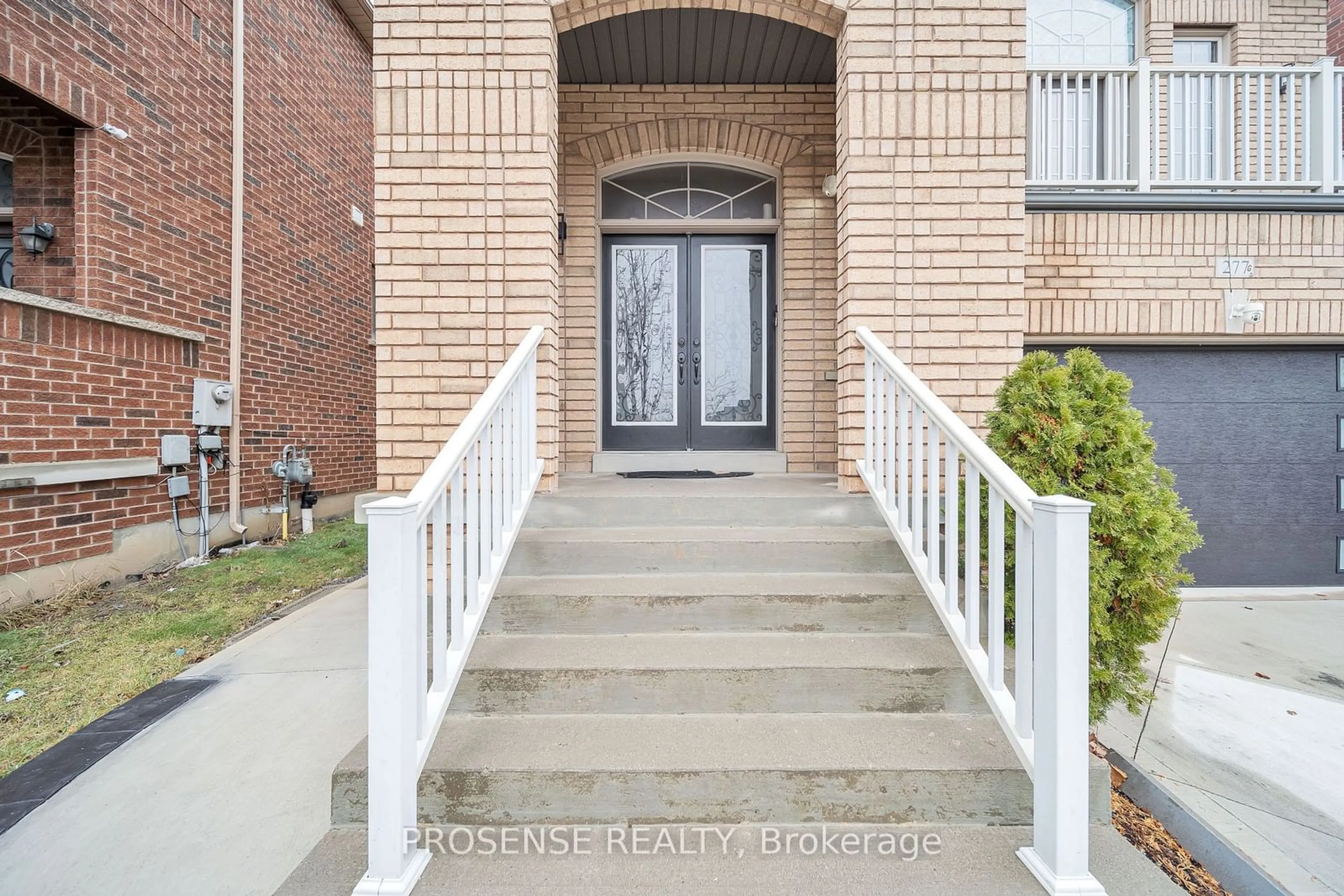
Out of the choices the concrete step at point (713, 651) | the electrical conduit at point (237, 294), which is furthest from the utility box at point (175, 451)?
the concrete step at point (713, 651)

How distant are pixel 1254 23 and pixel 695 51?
562 centimetres

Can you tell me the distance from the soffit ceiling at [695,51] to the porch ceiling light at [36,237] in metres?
3.64

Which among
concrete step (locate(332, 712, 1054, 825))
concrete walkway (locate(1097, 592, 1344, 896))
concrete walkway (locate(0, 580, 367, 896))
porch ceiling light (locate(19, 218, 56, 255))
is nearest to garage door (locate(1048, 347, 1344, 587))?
concrete walkway (locate(1097, 592, 1344, 896))

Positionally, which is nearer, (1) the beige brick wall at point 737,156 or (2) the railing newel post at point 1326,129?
(2) the railing newel post at point 1326,129

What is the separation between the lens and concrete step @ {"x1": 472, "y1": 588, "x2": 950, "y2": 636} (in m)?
2.43

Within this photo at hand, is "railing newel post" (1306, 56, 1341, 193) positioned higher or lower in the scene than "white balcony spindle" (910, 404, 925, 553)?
higher

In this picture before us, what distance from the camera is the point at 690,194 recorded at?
4.76 meters

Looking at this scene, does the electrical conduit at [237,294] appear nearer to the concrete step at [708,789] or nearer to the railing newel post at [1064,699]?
the concrete step at [708,789]

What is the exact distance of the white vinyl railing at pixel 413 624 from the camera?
1.60 m

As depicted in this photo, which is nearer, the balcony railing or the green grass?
the green grass

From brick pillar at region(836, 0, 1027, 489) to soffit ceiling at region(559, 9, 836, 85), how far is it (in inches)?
28.8

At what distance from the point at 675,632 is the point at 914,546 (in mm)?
1046

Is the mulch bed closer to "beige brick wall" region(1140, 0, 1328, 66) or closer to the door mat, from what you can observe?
the door mat

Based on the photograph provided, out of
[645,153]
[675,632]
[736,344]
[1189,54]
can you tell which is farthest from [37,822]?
[1189,54]
